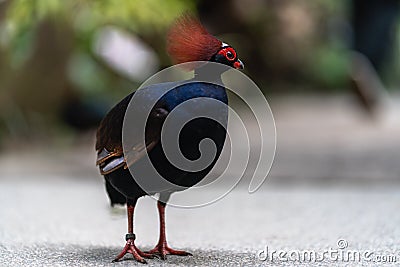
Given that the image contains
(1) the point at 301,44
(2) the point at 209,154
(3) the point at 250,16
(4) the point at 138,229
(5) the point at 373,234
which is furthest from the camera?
(1) the point at 301,44

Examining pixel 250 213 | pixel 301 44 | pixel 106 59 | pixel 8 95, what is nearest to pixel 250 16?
pixel 301 44

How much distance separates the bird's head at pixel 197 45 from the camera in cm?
219

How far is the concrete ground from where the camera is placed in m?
2.38

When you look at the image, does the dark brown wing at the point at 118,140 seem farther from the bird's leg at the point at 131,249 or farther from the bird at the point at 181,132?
the bird's leg at the point at 131,249

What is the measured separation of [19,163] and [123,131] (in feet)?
9.92

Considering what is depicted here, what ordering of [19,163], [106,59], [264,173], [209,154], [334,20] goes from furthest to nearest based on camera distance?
1. [334,20]
2. [106,59]
3. [19,163]
4. [264,173]
5. [209,154]

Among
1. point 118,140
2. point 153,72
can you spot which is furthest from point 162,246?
point 153,72

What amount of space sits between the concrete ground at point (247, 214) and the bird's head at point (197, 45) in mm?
608

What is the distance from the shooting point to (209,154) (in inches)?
83.0

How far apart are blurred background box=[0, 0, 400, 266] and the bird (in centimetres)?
70

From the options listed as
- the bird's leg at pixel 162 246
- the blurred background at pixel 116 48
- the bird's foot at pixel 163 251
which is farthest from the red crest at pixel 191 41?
the blurred background at pixel 116 48

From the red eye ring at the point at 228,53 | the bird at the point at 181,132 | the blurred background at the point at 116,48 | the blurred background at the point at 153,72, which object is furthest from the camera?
the blurred background at the point at 116,48

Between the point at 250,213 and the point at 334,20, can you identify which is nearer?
the point at 250,213

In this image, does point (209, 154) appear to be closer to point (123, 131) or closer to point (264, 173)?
point (123, 131)
